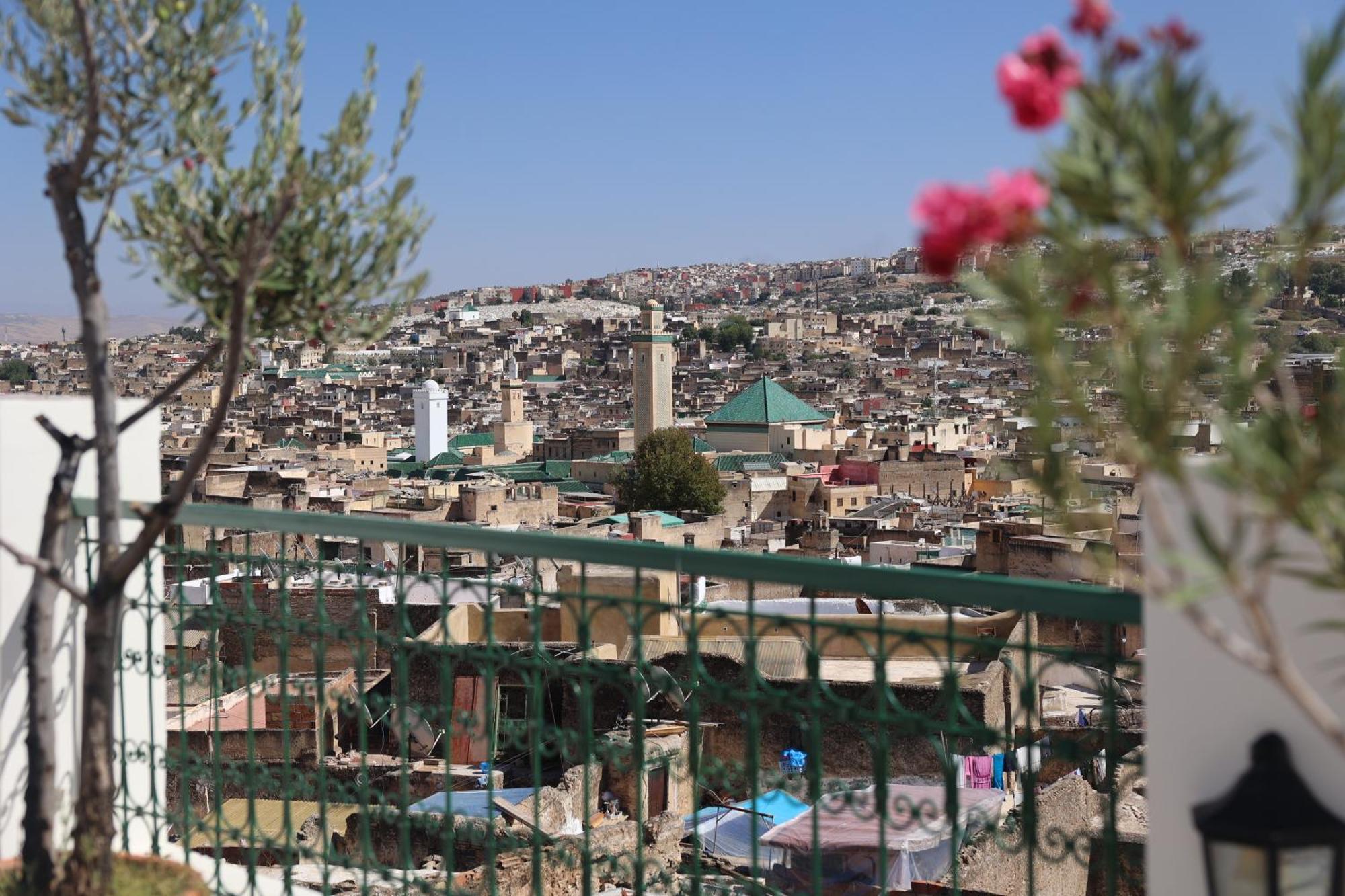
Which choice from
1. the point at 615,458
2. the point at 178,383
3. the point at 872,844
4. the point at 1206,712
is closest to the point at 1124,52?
the point at 1206,712

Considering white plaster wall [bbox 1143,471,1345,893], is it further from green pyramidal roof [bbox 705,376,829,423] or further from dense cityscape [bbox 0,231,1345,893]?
green pyramidal roof [bbox 705,376,829,423]

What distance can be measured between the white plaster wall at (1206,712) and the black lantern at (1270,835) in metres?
0.02

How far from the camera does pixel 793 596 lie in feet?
42.0

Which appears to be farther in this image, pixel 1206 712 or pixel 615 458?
pixel 615 458

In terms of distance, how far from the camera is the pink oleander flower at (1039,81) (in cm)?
86

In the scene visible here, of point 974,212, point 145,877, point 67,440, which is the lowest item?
point 145,877

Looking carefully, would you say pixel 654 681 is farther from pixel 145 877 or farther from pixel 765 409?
pixel 765 409

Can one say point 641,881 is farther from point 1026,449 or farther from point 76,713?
point 76,713

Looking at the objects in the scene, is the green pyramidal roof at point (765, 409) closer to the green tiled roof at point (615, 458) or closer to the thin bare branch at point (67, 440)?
the green tiled roof at point (615, 458)

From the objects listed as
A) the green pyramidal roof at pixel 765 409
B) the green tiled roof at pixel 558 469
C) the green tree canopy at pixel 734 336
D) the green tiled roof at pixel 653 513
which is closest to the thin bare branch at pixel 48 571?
the green tiled roof at pixel 653 513

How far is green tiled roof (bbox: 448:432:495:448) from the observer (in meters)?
38.7

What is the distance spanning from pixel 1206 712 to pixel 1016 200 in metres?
0.58

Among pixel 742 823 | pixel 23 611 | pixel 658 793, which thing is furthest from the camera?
pixel 658 793

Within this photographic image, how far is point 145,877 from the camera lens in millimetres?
1801
